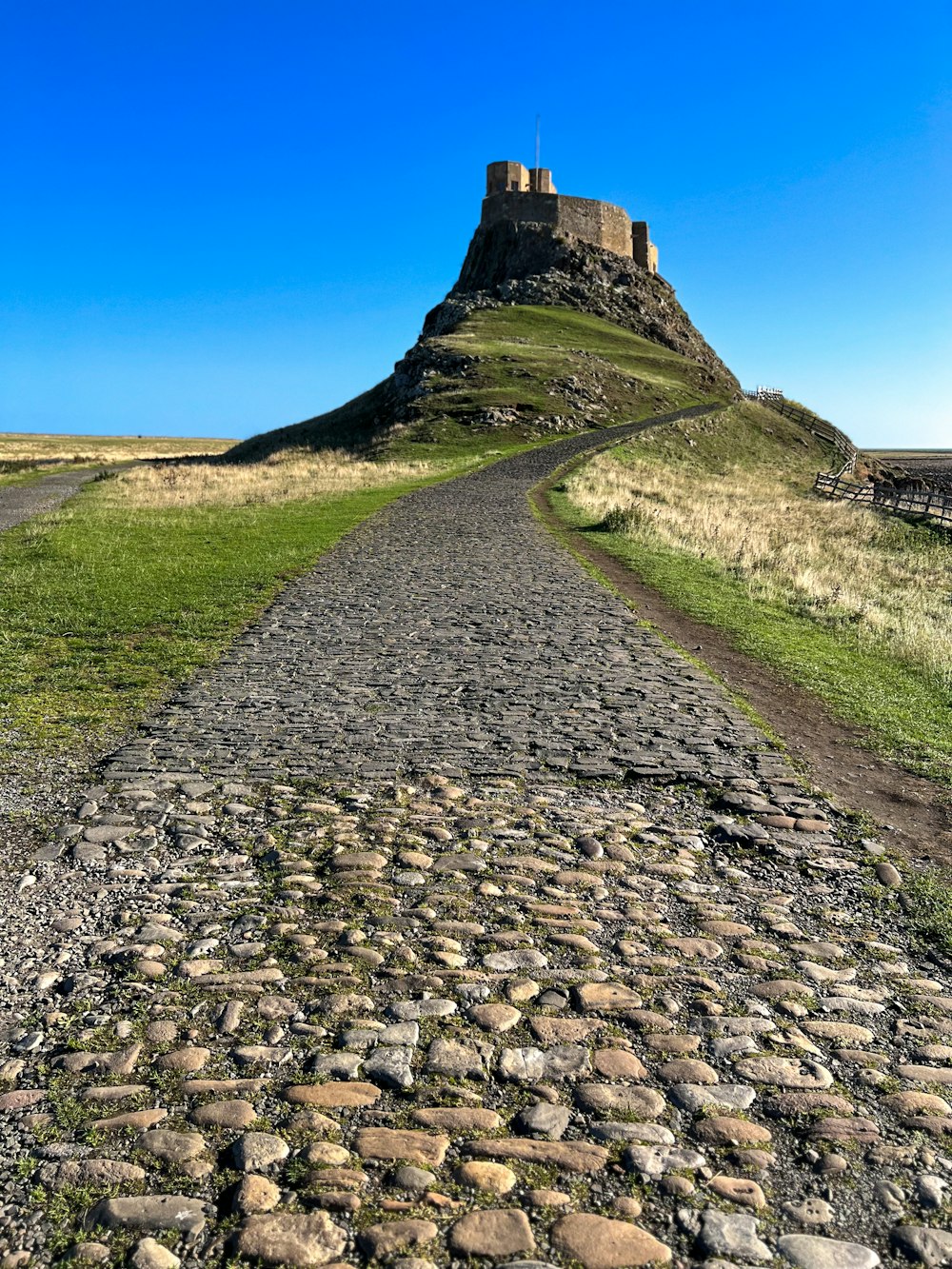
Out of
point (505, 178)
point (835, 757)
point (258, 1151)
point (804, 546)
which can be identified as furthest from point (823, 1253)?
point (505, 178)

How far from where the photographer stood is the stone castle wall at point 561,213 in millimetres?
92250

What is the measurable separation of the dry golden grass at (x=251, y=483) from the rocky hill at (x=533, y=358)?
424 inches

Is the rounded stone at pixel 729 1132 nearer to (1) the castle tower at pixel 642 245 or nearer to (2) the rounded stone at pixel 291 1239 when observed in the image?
(2) the rounded stone at pixel 291 1239

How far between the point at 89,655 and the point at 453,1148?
28.7ft

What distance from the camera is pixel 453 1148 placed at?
10.5 feet

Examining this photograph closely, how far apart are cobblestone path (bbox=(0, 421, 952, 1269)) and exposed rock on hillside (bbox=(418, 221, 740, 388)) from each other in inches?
3323

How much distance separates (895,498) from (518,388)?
29.0 m

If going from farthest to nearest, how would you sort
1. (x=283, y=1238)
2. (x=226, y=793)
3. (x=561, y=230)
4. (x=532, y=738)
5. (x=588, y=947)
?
(x=561, y=230) → (x=532, y=738) → (x=226, y=793) → (x=588, y=947) → (x=283, y=1238)

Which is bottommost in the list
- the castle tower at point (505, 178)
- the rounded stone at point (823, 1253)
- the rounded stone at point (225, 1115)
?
the rounded stone at point (225, 1115)

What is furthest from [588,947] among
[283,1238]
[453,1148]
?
[283,1238]

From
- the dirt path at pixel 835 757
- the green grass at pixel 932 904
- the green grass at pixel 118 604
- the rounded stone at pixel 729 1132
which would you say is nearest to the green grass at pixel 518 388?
the green grass at pixel 118 604

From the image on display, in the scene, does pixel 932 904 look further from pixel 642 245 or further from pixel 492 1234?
pixel 642 245

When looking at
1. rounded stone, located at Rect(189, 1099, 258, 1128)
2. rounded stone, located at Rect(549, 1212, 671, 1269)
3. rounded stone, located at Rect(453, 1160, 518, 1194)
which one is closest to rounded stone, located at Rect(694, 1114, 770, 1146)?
rounded stone, located at Rect(549, 1212, 671, 1269)

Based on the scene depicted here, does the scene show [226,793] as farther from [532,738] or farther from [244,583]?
[244,583]
